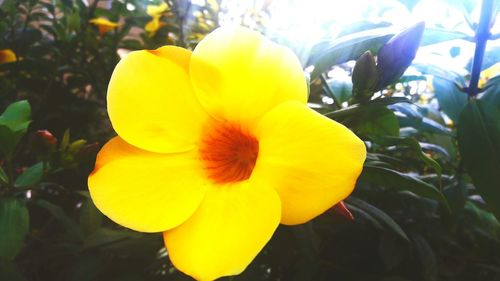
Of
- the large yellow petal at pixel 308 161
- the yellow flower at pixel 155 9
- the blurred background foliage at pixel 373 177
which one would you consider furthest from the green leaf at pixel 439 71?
the yellow flower at pixel 155 9

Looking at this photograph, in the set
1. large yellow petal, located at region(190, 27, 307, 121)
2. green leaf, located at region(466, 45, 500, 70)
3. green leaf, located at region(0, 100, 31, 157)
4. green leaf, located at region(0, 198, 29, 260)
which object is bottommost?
green leaf, located at region(0, 198, 29, 260)

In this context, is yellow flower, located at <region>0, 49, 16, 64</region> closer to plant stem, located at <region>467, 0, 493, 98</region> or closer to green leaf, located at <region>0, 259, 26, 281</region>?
green leaf, located at <region>0, 259, 26, 281</region>

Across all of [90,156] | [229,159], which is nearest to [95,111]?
[90,156]

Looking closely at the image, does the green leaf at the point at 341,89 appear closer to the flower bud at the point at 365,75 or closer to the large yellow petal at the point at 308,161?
the flower bud at the point at 365,75

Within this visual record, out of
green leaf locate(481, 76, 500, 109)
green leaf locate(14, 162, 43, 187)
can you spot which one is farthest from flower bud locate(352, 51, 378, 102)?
green leaf locate(14, 162, 43, 187)

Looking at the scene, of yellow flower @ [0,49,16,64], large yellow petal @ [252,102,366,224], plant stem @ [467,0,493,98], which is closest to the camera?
large yellow petal @ [252,102,366,224]

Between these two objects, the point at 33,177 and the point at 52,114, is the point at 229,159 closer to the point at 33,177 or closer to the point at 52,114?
the point at 33,177

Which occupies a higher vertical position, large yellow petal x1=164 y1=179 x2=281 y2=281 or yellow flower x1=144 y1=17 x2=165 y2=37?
large yellow petal x1=164 y1=179 x2=281 y2=281

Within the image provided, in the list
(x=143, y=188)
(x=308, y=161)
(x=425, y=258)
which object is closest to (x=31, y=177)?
(x=143, y=188)

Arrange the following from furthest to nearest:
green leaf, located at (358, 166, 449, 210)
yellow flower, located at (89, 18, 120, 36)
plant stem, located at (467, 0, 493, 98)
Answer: yellow flower, located at (89, 18, 120, 36) < plant stem, located at (467, 0, 493, 98) < green leaf, located at (358, 166, 449, 210)
